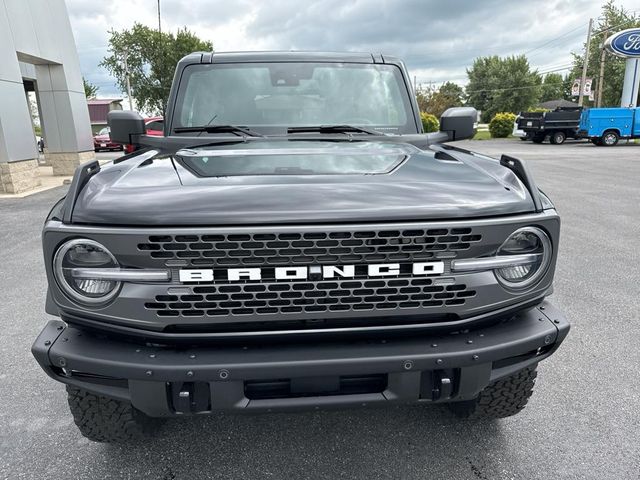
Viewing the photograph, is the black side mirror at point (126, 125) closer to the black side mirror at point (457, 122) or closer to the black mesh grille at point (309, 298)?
the black mesh grille at point (309, 298)

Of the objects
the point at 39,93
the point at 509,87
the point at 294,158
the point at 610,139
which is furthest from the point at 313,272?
the point at 509,87

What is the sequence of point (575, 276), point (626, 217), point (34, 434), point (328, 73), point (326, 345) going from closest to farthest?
point (326, 345) < point (34, 434) < point (328, 73) < point (575, 276) < point (626, 217)

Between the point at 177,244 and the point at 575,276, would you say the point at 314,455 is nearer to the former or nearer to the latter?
the point at 177,244

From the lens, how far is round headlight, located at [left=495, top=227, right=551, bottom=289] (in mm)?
1897

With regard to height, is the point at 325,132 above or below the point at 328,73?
below

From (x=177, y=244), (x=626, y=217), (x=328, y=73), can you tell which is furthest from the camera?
(x=626, y=217)

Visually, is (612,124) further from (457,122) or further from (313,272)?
(313,272)

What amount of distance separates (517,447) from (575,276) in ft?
10.4

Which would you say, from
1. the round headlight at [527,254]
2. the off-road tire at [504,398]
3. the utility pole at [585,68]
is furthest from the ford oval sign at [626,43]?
the round headlight at [527,254]

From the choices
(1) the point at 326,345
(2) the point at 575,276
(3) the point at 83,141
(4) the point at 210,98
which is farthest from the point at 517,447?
(3) the point at 83,141

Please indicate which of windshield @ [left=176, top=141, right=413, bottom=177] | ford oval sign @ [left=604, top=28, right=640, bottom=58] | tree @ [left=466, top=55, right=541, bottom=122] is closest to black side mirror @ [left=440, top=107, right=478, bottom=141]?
windshield @ [left=176, top=141, right=413, bottom=177]

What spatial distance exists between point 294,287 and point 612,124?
94.2ft

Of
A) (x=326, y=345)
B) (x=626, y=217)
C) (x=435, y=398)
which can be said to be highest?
(x=326, y=345)

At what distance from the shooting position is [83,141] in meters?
15.6
